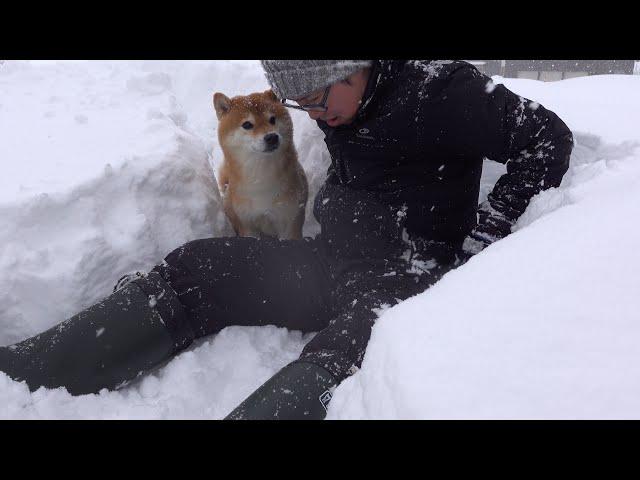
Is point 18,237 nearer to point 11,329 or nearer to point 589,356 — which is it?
point 11,329

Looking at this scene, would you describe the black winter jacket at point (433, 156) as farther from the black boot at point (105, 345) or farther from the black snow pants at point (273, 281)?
the black boot at point (105, 345)

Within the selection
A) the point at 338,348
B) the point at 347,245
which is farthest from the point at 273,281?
the point at 338,348

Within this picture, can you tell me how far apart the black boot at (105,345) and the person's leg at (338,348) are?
0.45 metres

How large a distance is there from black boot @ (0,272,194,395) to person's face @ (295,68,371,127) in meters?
0.83

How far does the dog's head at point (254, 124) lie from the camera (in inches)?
93.9

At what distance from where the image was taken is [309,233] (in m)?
2.68

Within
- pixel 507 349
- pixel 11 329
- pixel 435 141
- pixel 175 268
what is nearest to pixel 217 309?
pixel 175 268

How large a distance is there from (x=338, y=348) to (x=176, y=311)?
60 cm

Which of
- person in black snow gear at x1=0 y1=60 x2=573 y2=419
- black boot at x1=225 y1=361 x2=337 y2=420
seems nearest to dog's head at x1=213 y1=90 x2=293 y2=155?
person in black snow gear at x1=0 y1=60 x2=573 y2=419

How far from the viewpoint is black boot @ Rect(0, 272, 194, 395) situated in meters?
1.39

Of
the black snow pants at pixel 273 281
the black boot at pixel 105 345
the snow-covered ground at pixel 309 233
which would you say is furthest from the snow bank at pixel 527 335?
the black boot at pixel 105 345

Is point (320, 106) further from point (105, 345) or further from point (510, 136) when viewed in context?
point (105, 345)
